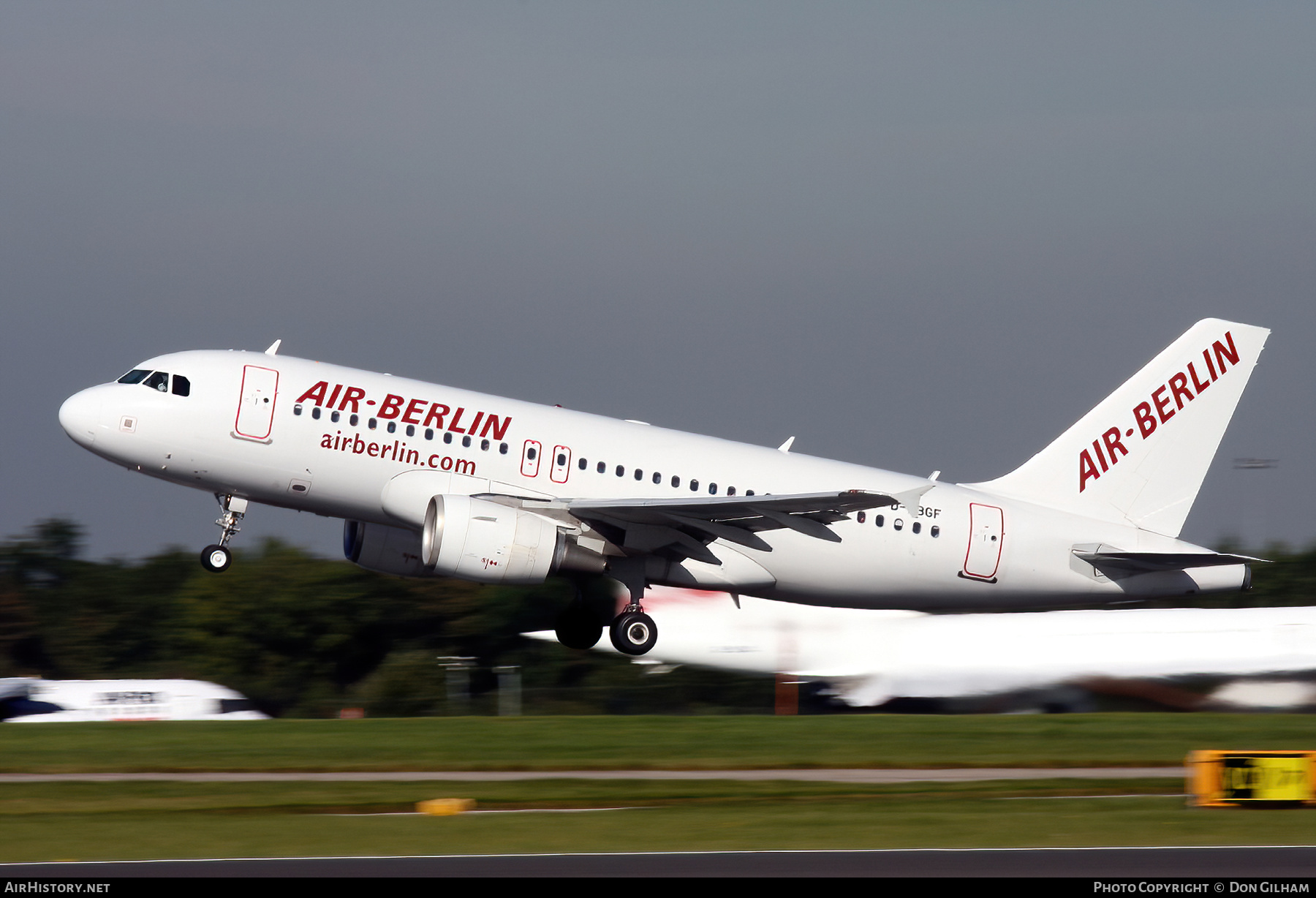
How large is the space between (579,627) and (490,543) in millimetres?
5302

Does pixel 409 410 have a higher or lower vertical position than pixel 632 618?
higher

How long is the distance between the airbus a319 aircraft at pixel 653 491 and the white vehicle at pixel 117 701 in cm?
1700

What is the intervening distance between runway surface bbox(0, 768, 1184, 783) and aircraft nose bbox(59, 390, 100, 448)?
7.14 metres

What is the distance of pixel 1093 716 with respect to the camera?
106 feet

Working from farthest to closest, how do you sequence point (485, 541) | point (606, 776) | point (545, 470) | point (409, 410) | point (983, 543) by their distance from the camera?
point (983, 543) < point (545, 470) < point (409, 410) < point (485, 541) < point (606, 776)

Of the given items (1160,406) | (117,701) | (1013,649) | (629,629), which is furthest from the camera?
(117,701)

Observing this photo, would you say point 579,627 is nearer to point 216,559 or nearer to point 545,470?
point 545,470

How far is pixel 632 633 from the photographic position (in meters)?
30.3

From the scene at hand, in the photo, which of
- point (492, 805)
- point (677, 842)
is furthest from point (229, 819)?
point (677, 842)

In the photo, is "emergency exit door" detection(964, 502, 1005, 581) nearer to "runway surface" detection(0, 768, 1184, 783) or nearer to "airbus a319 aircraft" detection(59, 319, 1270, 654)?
"airbus a319 aircraft" detection(59, 319, 1270, 654)

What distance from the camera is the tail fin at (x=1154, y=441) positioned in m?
33.0

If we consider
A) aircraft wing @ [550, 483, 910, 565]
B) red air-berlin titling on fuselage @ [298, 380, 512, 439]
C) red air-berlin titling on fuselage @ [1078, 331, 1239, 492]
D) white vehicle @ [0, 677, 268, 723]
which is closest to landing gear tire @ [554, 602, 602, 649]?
aircraft wing @ [550, 483, 910, 565]

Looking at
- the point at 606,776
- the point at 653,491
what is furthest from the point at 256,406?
the point at 606,776

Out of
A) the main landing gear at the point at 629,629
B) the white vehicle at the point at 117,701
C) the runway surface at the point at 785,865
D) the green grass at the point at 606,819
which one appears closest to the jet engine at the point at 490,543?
the main landing gear at the point at 629,629
